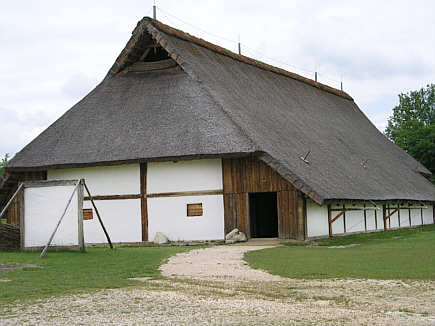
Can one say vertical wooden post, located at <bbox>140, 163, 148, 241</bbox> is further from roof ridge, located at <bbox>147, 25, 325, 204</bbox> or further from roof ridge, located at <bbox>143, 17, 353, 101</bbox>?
roof ridge, located at <bbox>143, 17, 353, 101</bbox>

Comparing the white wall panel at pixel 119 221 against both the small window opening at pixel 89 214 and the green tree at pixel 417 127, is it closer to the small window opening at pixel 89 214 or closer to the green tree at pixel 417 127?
the small window opening at pixel 89 214

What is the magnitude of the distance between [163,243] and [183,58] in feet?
25.4

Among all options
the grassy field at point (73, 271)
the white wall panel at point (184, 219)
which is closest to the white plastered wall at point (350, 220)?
the white wall panel at point (184, 219)

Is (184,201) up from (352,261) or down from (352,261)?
up

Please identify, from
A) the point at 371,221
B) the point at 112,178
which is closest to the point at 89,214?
the point at 112,178

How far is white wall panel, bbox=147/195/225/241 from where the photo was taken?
869 inches

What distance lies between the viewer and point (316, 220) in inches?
864

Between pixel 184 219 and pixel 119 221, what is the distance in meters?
2.47

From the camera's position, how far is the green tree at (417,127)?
46.0 meters

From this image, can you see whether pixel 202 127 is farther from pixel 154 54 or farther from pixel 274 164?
pixel 154 54

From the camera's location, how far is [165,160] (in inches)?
853

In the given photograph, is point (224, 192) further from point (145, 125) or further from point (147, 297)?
point (147, 297)

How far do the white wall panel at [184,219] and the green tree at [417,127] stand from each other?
26163mm

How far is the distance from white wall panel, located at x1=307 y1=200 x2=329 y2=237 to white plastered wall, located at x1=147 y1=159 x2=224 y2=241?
3.00 m
